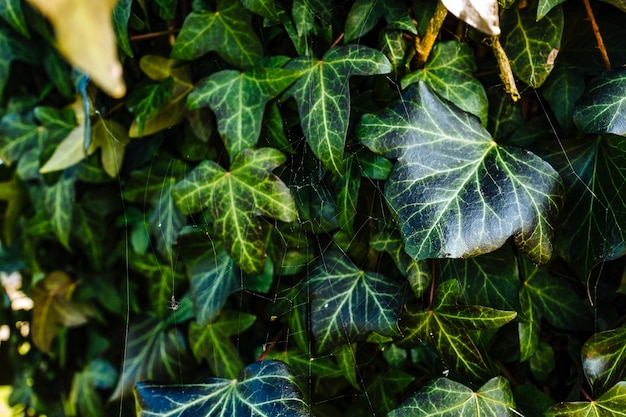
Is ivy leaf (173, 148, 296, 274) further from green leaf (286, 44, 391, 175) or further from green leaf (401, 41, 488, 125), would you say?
green leaf (401, 41, 488, 125)

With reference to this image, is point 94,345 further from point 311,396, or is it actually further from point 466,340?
point 466,340

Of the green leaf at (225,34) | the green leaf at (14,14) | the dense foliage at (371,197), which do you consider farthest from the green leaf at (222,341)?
the green leaf at (14,14)

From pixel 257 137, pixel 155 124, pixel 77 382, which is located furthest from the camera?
pixel 77 382

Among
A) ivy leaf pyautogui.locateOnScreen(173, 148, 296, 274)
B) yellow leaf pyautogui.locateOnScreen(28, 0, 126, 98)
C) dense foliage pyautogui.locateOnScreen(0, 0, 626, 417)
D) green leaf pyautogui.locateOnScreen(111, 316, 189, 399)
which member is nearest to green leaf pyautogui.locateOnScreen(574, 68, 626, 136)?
dense foliage pyautogui.locateOnScreen(0, 0, 626, 417)

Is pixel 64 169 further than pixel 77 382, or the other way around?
pixel 77 382

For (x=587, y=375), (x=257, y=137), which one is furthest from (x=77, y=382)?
(x=587, y=375)

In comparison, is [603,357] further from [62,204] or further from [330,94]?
[62,204]

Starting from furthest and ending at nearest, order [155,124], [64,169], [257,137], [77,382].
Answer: [77,382] → [64,169] → [155,124] → [257,137]

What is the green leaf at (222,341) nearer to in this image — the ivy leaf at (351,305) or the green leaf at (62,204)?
the ivy leaf at (351,305)
